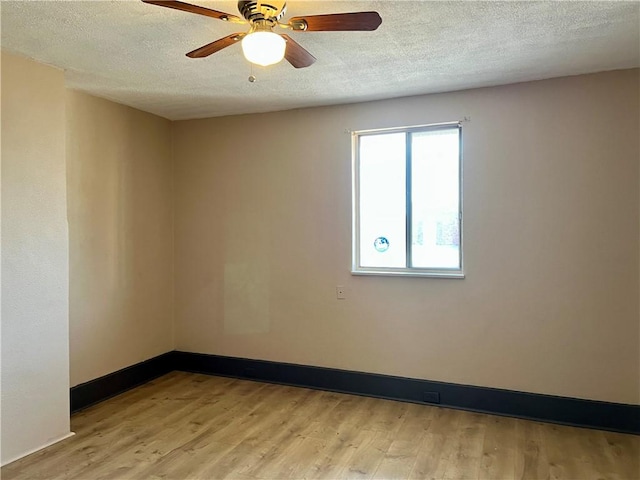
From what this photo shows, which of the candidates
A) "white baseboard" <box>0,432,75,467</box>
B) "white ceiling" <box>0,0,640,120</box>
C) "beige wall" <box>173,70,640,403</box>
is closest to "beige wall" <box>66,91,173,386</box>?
"beige wall" <box>173,70,640,403</box>

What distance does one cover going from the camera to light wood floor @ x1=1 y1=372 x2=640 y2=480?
277cm

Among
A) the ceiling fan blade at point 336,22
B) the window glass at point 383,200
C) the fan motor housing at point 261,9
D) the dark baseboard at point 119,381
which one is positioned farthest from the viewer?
the window glass at point 383,200

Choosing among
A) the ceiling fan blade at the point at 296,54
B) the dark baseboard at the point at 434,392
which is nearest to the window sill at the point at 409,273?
the dark baseboard at the point at 434,392

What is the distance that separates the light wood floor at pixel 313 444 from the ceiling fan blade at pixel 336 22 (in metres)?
2.42

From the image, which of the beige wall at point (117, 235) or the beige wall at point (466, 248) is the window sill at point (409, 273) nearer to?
the beige wall at point (466, 248)

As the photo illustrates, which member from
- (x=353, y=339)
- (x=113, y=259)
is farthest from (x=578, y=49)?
(x=113, y=259)

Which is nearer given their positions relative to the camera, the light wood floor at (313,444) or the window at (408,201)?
the light wood floor at (313,444)

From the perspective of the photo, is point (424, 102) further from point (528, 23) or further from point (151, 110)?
point (151, 110)

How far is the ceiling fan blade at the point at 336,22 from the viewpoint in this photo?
1929 millimetres

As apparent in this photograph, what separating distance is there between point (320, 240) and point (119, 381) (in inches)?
85.7

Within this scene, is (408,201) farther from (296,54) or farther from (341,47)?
A: (296,54)

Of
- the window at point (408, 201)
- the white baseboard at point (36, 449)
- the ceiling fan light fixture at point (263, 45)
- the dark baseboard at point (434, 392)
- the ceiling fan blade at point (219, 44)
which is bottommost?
the white baseboard at point (36, 449)

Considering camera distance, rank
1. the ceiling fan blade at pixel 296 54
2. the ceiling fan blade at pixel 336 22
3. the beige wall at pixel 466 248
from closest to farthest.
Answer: the ceiling fan blade at pixel 336 22 < the ceiling fan blade at pixel 296 54 < the beige wall at pixel 466 248

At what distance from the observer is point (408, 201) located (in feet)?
12.9
